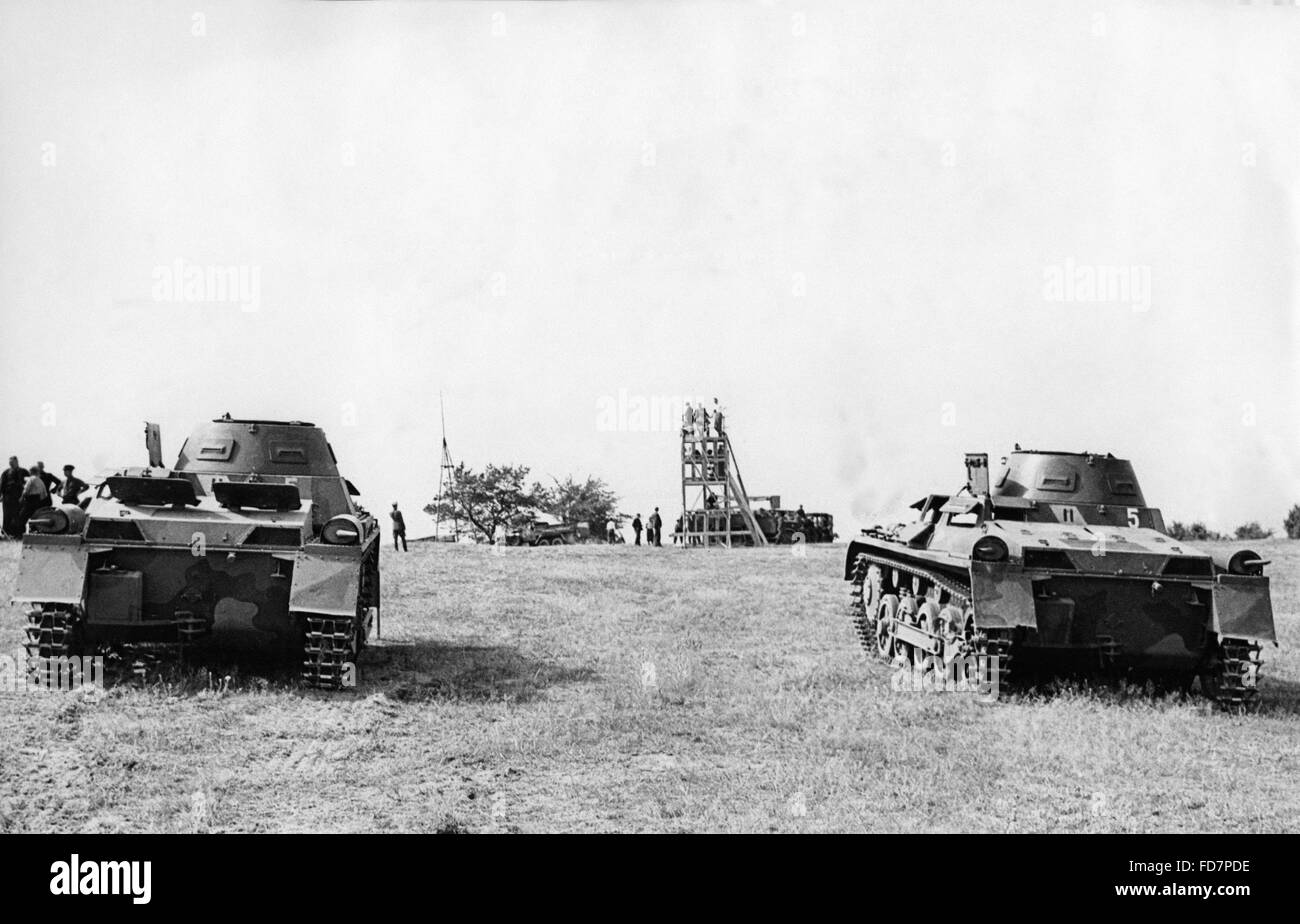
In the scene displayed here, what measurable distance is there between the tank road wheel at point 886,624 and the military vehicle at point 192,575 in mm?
6513

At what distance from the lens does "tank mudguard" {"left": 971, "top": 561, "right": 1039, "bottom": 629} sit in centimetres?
1147

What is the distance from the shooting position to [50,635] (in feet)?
36.2

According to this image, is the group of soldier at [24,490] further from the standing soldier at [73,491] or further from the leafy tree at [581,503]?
the leafy tree at [581,503]

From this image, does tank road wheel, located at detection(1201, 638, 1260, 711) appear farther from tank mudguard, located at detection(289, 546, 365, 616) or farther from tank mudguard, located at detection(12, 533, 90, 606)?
tank mudguard, located at detection(12, 533, 90, 606)

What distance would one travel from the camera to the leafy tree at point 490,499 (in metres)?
56.1

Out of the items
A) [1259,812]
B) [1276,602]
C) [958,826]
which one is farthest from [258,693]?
[1276,602]

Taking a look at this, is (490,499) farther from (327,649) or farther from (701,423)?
(327,649)

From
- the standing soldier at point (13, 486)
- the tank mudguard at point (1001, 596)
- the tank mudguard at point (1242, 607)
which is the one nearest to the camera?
the tank mudguard at point (1001, 596)

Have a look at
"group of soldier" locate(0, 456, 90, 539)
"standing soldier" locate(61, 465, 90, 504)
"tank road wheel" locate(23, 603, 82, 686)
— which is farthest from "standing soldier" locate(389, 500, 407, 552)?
"tank road wheel" locate(23, 603, 82, 686)

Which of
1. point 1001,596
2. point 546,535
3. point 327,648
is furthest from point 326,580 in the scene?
point 546,535

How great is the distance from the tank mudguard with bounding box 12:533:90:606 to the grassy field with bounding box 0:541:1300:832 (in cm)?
85

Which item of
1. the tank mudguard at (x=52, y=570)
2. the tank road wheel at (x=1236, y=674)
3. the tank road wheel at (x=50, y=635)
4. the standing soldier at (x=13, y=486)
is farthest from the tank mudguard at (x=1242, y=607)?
the standing soldier at (x=13, y=486)

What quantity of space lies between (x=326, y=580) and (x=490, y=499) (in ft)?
152
